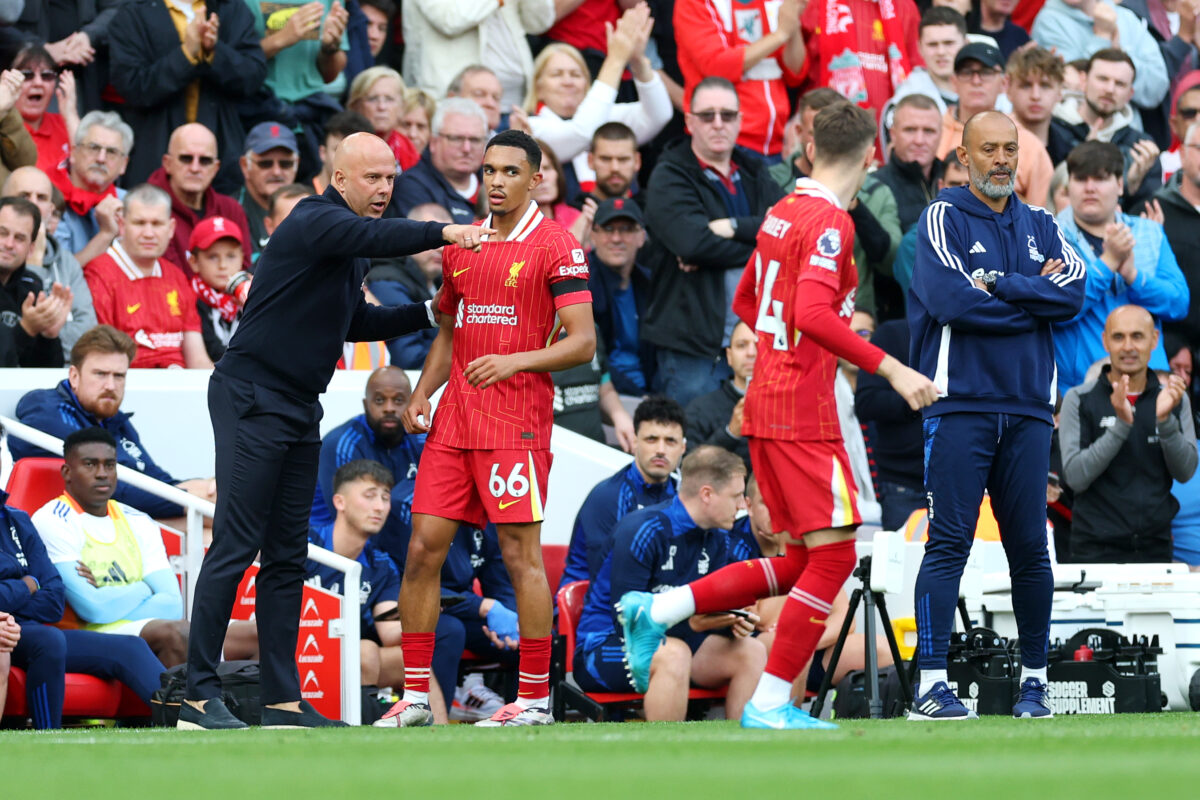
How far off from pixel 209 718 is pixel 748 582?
2174 millimetres

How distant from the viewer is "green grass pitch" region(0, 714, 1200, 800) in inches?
171

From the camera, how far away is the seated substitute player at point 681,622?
8.95 m

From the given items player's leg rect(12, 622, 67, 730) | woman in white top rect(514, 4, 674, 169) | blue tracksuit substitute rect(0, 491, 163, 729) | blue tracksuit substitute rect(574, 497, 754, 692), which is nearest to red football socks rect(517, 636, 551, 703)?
blue tracksuit substitute rect(574, 497, 754, 692)

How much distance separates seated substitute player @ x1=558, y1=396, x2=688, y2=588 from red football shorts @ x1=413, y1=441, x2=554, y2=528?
2579 mm

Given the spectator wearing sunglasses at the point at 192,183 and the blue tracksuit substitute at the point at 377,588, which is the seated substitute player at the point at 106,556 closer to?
the blue tracksuit substitute at the point at 377,588

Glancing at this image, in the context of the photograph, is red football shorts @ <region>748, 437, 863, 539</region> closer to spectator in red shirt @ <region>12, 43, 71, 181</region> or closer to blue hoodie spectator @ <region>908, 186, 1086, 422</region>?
blue hoodie spectator @ <region>908, 186, 1086, 422</region>

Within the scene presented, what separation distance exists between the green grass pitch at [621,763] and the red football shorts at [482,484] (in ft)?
3.08

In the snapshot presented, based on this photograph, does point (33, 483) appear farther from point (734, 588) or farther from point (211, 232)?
point (734, 588)

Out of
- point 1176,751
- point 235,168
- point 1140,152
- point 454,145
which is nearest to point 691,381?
point 454,145

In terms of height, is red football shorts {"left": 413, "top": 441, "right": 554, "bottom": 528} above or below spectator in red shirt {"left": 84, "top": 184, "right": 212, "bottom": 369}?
below

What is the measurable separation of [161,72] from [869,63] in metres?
5.63

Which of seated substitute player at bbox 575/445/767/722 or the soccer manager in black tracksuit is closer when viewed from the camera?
the soccer manager in black tracksuit

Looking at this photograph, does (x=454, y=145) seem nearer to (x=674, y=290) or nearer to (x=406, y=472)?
(x=674, y=290)

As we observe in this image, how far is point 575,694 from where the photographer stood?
9102 mm
